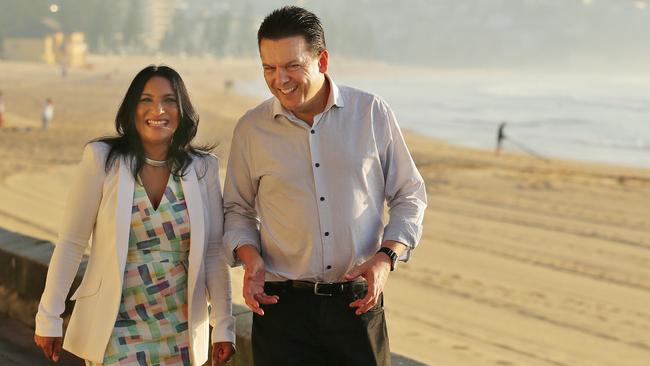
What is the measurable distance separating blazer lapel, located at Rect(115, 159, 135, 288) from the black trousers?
437 mm

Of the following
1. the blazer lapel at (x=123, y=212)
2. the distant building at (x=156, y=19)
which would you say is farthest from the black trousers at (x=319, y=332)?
the distant building at (x=156, y=19)

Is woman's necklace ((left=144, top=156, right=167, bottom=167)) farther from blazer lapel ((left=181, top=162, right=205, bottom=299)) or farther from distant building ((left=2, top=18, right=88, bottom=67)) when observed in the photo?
distant building ((left=2, top=18, right=88, bottom=67))

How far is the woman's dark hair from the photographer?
2.68 metres

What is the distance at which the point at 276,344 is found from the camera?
257 centimetres

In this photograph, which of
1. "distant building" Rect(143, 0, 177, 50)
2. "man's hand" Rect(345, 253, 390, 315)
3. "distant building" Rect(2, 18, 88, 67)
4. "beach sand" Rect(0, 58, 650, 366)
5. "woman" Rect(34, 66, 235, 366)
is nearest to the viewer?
"man's hand" Rect(345, 253, 390, 315)

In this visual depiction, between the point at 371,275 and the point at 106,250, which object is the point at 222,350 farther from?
the point at 371,275

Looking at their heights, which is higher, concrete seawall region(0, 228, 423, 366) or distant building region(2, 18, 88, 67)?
concrete seawall region(0, 228, 423, 366)

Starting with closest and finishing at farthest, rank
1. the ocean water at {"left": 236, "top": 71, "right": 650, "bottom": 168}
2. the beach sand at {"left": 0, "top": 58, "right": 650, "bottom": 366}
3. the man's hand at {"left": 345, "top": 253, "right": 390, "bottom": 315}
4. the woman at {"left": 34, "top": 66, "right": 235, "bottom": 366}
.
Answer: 1. the man's hand at {"left": 345, "top": 253, "right": 390, "bottom": 315}
2. the woman at {"left": 34, "top": 66, "right": 235, "bottom": 366}
3. the beach sand at {"left": 0, "top": 58, "right": 650, "bottom": 366}
4. the ocean water at {"left": 236, "top": 71, "right": 650, "bottom": 168}

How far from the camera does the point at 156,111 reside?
8.83 ft

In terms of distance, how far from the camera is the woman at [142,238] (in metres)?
2.65

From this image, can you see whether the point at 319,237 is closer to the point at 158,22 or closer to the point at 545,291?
the point at 545,291

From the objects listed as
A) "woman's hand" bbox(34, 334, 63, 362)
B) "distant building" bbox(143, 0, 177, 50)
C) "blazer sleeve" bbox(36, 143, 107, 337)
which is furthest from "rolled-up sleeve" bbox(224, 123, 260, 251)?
"distant building" bbox(143, 0, 177, 50)

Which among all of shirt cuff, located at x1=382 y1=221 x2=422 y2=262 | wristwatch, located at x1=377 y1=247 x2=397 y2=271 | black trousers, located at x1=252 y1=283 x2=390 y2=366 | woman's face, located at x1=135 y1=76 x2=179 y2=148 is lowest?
black trousers, located at x1=252 y1=283 x2=390 y2=366

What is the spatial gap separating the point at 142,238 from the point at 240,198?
12.5 inches
